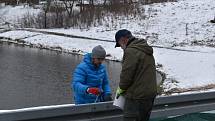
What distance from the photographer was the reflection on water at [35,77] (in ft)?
52.3

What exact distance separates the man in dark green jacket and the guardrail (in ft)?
1.81

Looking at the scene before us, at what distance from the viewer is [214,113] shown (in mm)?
7160

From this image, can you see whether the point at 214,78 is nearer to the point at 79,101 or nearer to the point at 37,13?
the point at 79,101

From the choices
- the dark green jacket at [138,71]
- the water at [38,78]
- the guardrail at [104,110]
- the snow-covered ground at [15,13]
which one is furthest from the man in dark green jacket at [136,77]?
the snow-covered ground at [15,13]

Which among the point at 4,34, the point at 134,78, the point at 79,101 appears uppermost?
the point at 134,78

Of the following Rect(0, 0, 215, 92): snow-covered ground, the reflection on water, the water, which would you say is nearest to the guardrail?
the water

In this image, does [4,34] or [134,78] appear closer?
[134,78]

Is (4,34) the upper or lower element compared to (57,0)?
lower

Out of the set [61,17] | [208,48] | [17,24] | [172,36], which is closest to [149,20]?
[172,36]

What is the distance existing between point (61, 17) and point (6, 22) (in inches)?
338

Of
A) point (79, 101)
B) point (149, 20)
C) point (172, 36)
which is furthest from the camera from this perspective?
point (149, 20)

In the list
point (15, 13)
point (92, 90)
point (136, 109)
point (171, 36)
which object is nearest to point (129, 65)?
point (136, 109)

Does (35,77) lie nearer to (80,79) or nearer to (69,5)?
(80,79)

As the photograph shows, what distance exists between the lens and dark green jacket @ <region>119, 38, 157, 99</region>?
5754 mm
